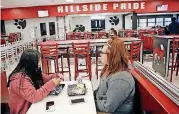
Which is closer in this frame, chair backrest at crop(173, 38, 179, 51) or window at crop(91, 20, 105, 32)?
chair backrest at crop(173, 38, 179, 51)

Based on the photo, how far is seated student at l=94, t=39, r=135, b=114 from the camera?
1.80 meters

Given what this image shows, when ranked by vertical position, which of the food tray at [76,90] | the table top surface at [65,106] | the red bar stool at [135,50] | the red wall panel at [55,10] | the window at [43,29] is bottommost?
the table top surface at [65,106]

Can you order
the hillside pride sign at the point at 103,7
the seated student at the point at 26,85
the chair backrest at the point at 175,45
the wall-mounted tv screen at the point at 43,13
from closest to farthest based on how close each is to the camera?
the seated student at the point at 26,85
the chair backrest at the point at 175,45
the hillside pride sign at the point at 103,7
the wall-mounted tv screen at the point at 43,13

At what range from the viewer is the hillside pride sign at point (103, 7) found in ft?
33.8

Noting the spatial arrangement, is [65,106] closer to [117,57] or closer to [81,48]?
[117,57]

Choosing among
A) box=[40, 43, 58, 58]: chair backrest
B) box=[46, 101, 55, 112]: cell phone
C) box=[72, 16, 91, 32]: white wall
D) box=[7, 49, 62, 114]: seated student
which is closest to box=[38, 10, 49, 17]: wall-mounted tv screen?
box=[72, 16, 91, 32]: white wall

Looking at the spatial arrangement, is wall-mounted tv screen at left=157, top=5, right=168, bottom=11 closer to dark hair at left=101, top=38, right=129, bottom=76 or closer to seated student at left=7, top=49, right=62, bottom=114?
dark hair at left=101, top=38, right=129, bottom=76

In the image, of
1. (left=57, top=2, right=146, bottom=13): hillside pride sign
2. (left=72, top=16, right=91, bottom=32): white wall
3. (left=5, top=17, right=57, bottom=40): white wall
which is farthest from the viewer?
(left=72, top=16, right=91, bottom=32): white wall

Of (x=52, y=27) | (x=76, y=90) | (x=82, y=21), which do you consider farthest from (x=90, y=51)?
(x=82, y=21)

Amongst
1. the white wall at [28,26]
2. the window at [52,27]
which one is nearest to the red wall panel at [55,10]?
the white wall at [28,26]

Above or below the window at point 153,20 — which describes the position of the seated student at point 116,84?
below

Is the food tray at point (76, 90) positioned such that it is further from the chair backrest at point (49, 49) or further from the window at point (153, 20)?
the window at point (153, 20)

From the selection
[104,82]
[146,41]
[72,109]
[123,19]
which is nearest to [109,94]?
[104,82]

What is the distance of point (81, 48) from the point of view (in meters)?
4.57
